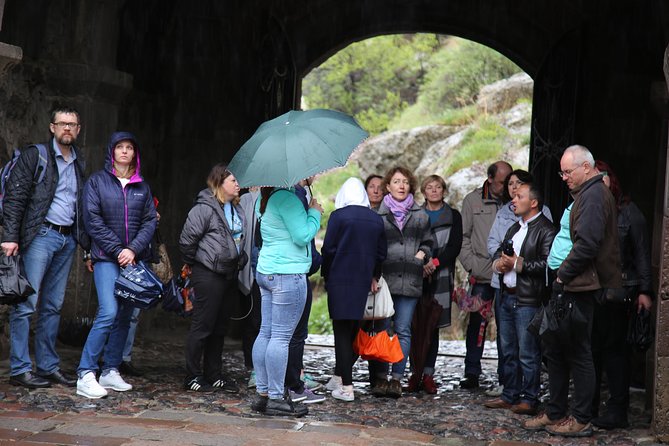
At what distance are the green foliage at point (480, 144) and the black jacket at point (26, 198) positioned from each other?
588 inches

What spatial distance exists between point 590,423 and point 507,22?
6178 mm

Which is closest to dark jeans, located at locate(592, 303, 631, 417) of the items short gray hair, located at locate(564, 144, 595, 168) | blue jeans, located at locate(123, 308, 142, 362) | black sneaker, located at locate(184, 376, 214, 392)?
short gray hair, located at locate(564, 144, 595, 168)

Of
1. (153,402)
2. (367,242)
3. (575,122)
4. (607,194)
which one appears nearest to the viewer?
(607,194)

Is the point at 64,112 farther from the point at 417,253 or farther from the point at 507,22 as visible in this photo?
the point at 507,22

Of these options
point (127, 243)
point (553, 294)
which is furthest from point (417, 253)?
point (127, 243)

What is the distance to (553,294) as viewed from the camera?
19.1 feet

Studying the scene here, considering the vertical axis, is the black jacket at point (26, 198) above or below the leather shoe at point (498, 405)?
above

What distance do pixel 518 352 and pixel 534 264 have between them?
2.47 ft

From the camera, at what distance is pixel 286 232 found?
5938 mm

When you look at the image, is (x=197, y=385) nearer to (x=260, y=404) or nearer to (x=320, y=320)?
(x=260, y=404)

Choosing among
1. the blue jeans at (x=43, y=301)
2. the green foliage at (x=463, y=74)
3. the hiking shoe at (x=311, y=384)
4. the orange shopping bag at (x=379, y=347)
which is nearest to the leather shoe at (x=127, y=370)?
the blue jeans at (x=43, y=301)

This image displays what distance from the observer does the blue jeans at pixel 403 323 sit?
715cm

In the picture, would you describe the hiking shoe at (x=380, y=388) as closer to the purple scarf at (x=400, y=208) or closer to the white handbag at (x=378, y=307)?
the white handbag at (x=378, y=307)

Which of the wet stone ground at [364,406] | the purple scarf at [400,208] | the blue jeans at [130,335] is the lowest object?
the wet stone ground at [364,406]
